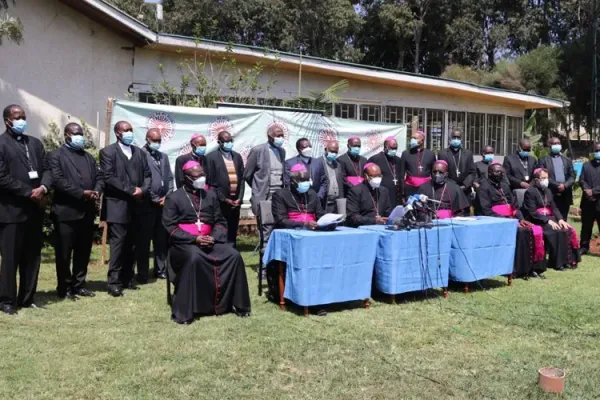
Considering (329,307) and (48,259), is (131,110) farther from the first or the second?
(329,307)

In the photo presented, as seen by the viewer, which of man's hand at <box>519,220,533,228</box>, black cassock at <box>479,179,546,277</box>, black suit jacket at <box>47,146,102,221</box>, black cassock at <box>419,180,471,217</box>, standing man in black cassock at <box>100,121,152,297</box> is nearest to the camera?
black suit jacket at <box>47,146,102,221</box>

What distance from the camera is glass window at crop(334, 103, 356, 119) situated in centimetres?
1437

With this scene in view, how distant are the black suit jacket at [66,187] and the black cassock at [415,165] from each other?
5.09m

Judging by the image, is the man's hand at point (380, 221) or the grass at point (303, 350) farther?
the man's hand at point (380, 221)

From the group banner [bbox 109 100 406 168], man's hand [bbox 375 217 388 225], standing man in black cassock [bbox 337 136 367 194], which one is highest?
banner [bbox 109 100 406 168]

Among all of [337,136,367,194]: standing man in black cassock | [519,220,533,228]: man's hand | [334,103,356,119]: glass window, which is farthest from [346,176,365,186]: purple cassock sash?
[334,103,356,119]: glass window

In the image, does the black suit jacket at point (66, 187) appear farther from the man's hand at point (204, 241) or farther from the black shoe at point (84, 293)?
the man's hand at point (204, 241)

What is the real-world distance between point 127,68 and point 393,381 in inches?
357

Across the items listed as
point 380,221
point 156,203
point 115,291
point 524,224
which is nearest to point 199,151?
point 156,203

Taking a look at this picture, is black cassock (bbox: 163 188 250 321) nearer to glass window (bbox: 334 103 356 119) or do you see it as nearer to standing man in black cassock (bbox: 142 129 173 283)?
standing man in black cassock (bbox: 142 129 173 283)

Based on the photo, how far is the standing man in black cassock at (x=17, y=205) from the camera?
20.2 ft

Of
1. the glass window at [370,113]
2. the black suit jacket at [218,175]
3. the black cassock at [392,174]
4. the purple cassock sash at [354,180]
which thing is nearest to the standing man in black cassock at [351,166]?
the purple cassock sash at [354,180]

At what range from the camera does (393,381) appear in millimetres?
4602

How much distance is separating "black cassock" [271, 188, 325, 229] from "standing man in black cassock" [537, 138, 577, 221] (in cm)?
511
